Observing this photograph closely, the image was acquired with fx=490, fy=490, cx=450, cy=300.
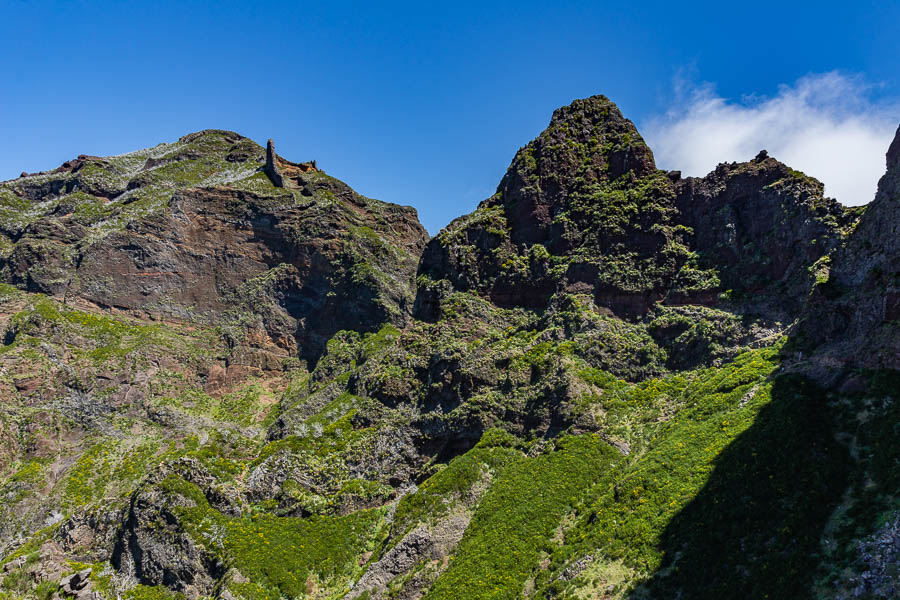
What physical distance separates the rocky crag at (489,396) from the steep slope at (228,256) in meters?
0.64

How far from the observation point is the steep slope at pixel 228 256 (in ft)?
322

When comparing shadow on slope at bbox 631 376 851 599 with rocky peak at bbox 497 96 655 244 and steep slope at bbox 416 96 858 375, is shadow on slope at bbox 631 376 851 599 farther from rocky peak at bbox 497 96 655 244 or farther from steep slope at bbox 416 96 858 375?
rocky peak at bbox 497 96 655 244

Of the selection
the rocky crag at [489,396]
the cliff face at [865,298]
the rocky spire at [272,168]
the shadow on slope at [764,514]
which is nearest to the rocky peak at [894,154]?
the cliff face at [865,298]

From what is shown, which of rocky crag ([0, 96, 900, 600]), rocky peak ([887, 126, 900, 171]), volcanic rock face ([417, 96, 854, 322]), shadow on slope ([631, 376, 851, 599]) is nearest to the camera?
shadow on slope ([631, 376, 851, 599])

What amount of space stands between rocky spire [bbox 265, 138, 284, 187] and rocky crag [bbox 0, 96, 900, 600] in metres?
21.1

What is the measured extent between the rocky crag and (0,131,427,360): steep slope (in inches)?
25.1

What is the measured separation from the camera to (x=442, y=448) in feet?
184

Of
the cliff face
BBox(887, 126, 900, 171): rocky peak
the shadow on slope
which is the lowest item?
the shadow on slope

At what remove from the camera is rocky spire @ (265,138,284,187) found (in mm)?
122694

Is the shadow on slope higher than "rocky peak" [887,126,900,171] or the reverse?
the reverse

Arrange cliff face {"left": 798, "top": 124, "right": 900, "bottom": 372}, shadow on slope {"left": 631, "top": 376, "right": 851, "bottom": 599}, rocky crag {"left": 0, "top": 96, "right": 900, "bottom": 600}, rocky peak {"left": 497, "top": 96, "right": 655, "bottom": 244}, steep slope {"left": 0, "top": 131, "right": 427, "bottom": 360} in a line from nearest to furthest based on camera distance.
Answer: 1. shadow on slope {"left": 631, "top": 376, "right": 851, "bottom": 599}
2. rocky crag {"left": 0, "top": 96, "right": 900, "bottom": 600}
3. cliff face {"left": 798, "top": 124, "right": 900, "bottom": 372}
4. rocky peak {"left": 497, "top": 96, "right": 655, "bottom": 244}
5. steep slope {"left": 0, "top": 131, "right": 427, "bottom": 360}

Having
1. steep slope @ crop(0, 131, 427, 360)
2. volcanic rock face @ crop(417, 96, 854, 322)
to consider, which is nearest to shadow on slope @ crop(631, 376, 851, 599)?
volcanic rock face @ crop(417, 96, 854, 322)

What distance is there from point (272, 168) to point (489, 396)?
319 ft

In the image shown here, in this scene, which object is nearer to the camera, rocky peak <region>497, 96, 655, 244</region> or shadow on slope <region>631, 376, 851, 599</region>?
shadow on slope <region>631, 376, 851, 599</region>
